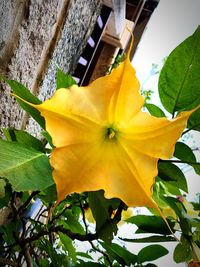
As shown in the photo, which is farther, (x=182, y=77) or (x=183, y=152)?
(x=183, y=152)

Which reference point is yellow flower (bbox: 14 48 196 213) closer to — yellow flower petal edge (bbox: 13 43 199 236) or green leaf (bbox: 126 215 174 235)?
yellow flower petal edge (bbox: 13 43 199 236)

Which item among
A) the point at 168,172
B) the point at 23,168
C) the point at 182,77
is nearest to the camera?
the point at 23,168

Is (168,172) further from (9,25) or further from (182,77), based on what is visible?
(9,25)

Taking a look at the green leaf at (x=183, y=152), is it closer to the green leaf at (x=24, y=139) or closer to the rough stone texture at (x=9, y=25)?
the green leaf at (x=24, y=139)

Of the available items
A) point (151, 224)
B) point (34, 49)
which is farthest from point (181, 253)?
point (34, 49)

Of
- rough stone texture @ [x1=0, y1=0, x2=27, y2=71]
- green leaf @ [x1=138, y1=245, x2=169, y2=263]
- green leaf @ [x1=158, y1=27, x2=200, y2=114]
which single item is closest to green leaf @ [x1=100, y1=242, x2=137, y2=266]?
green leaf @ [x1=138, y1=245, x2=169, y2=263]

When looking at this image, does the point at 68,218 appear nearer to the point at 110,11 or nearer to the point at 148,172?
the point at 148,172
